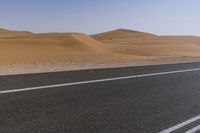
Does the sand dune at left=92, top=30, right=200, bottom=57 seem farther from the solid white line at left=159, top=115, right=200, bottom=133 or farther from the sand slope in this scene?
the solid white line at left=159, top=115, right=200, bottom=133

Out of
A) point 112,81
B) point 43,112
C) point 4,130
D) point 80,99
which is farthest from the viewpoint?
point 112,81

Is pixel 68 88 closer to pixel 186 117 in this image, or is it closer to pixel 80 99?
pixel 80 99

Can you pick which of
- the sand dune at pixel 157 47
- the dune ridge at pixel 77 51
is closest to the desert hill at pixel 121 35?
the sand dune at pixel 157 47

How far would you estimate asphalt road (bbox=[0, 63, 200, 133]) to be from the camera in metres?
5.74

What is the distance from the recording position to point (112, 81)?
1164cm

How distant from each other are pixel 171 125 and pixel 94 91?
3462mm

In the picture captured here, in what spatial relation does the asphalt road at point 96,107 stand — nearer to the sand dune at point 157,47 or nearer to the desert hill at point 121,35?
the sand dune at point 157,47

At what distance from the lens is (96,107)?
7.22m

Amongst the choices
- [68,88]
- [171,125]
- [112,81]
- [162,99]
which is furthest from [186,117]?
[112,81]

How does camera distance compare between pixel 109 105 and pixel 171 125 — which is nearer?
pixel 171 125

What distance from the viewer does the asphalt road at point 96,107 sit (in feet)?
18.8

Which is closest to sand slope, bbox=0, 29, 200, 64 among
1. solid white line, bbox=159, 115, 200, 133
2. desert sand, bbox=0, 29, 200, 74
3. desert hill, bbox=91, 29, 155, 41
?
desert sand, bbox=0, 29, 200, 74

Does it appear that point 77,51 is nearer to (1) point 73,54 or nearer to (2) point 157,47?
(1) point 73,54

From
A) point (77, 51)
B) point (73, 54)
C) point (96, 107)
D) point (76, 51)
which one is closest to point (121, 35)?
point (77, 51)
